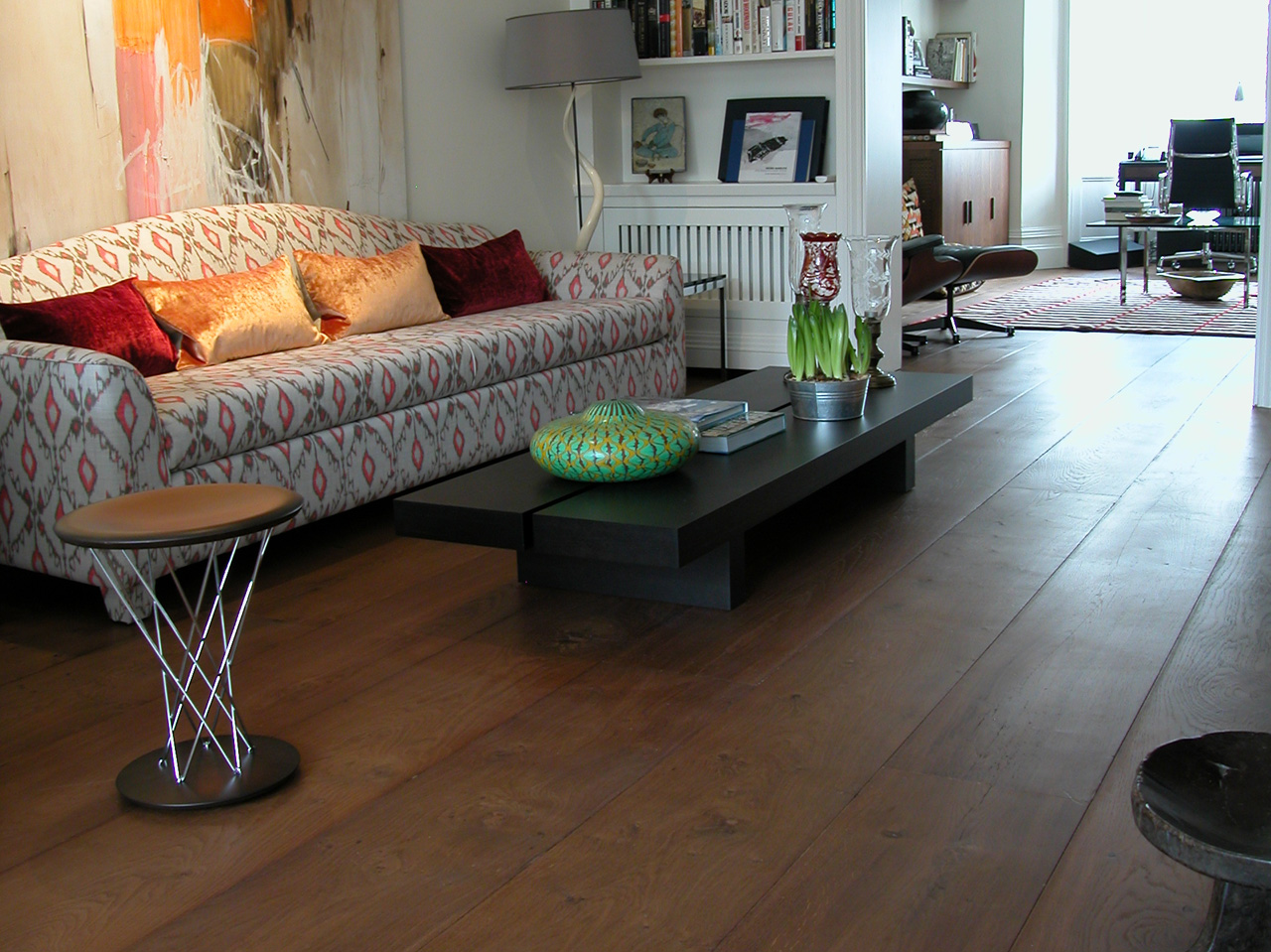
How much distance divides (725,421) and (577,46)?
2.32m

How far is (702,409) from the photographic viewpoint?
3.01 m

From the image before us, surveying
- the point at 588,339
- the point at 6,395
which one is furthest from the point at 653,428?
the point at 588,339

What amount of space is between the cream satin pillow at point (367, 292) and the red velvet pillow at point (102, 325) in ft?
2.18

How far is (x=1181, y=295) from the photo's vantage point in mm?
7598

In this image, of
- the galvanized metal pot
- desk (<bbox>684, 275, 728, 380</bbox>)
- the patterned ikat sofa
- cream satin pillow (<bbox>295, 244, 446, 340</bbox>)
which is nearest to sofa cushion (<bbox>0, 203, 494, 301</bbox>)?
the patterned ikat sofa

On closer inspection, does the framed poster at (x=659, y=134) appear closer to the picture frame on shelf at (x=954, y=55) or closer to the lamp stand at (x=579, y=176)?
the lamp stand at (x=579, y=176)

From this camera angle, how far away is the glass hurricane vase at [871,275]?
3.31 meters

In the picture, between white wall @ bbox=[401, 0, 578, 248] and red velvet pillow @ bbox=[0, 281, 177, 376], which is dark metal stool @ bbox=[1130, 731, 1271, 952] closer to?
red velvet pillow @ bbox=[0, 281, 177, 376]

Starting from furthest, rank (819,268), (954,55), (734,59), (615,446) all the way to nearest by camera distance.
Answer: (954,55) < (734,59) < (819,268) < (615,446)

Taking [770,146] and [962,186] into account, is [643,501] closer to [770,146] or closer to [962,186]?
[770,146]

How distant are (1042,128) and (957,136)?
1.30 meters

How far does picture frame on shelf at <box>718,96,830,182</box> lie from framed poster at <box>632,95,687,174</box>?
7.6 inches

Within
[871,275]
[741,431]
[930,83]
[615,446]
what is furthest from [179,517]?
[930,83]

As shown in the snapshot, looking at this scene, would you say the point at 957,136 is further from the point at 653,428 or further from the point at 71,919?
the point at 71,919
